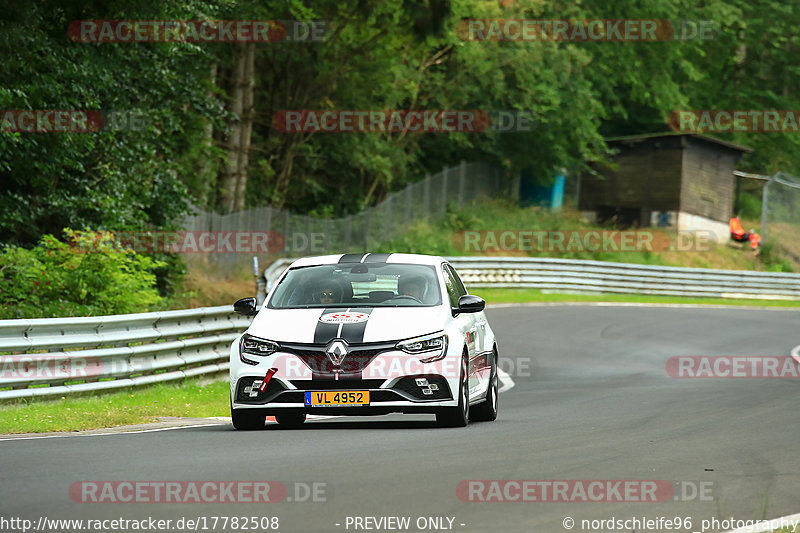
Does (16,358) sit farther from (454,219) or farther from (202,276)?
(454,219)

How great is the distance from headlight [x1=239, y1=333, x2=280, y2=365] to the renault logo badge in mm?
494

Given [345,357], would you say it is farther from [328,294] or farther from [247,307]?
[247,307]

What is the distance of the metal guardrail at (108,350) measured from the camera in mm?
13273

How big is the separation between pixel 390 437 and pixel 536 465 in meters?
2.02

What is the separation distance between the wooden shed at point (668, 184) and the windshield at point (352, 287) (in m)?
45.2

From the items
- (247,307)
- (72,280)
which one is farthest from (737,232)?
(247,307)

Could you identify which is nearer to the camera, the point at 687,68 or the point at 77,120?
the point at 77,120

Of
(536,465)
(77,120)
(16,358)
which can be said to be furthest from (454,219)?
(536,465)

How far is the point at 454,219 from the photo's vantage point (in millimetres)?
48469

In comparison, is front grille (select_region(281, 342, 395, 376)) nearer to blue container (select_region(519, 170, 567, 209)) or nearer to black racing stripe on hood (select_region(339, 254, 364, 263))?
black racing stripe on hood (select_region(339, 254, 364, 263))
